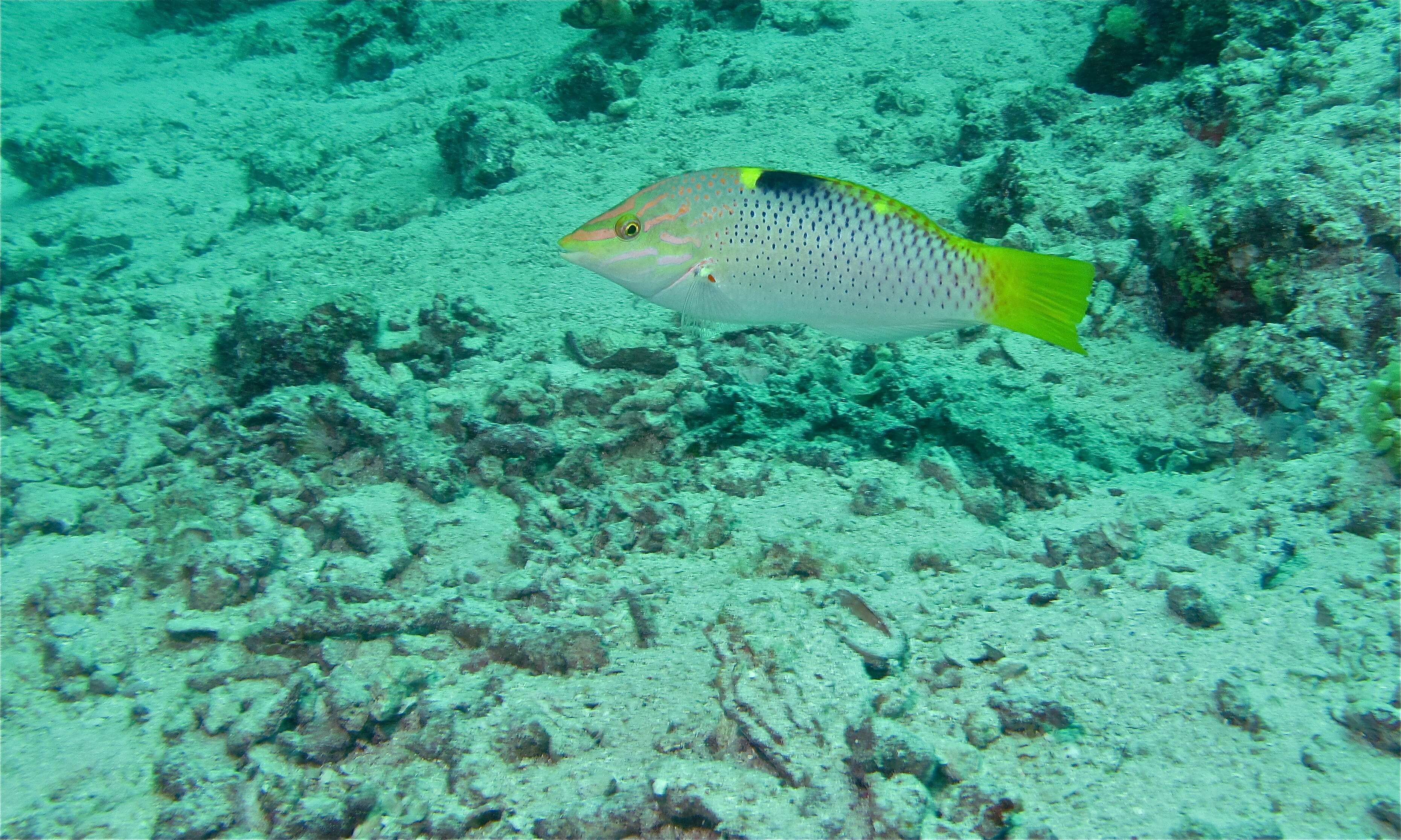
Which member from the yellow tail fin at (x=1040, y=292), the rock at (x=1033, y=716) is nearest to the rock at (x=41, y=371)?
the yellow tail fin at (x=1040, y=292)

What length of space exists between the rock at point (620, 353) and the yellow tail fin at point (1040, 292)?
2.09 metres

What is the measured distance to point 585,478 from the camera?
353 centimetres

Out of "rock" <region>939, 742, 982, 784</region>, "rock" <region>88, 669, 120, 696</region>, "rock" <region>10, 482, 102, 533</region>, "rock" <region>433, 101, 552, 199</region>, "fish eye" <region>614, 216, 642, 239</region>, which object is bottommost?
"rock" <region>10, 482, 102, 533</region>

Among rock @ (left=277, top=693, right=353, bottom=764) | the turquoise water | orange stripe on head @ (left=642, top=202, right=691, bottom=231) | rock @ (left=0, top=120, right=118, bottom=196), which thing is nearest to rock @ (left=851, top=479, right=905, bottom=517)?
the turquoise water

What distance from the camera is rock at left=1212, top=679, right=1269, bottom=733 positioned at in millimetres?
1962

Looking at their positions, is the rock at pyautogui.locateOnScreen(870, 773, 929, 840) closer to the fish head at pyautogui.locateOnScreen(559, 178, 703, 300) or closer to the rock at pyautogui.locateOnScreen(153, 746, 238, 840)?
the fish head at pyautogui.locateOnScreen(559, 178, 703, 300)

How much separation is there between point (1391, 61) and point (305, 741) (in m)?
6.17

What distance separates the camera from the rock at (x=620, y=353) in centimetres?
416

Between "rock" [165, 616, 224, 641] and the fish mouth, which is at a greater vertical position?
the fish mouth

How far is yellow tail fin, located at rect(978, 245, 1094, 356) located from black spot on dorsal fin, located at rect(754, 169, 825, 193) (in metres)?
0.60

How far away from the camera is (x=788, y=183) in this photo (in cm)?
249

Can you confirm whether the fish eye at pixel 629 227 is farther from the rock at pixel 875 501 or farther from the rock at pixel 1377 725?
the rock at pixel 1377 725

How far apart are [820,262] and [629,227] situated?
2.31 ft

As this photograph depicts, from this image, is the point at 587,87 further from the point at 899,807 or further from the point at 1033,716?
the point at 899,807
